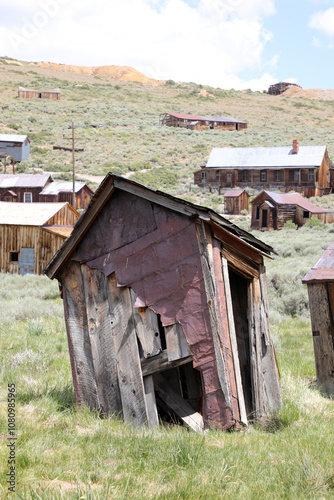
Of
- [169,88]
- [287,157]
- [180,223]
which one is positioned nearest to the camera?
[180,223]

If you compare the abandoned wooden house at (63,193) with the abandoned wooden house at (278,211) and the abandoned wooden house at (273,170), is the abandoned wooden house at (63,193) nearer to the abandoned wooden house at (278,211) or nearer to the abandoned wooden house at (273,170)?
the abandoned wooden house at (273,170)

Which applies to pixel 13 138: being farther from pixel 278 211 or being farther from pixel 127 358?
pixel 127 358

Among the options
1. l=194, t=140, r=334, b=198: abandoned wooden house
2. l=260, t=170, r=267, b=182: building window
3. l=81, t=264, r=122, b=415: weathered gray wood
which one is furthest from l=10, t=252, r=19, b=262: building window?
l=260, t=170, r=267, b=182: building window

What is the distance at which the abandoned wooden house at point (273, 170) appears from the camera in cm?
4634

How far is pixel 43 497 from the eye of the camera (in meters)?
3.09

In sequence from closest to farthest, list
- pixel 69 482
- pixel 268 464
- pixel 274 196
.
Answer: pixel 69 482 → pixel 268 464 → pixel 274 196

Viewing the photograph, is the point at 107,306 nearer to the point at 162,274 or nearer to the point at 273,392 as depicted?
the point at 162,274

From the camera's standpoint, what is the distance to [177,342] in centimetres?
460

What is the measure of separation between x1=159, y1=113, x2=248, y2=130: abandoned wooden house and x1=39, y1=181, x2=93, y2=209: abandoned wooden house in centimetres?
3413

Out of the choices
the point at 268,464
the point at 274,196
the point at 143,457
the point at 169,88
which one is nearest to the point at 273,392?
the point at 268,464

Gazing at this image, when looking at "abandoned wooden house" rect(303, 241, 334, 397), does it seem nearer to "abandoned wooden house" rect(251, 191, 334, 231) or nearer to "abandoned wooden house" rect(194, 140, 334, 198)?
"abandoned wooden house" rect(251, 191, 334, 231)

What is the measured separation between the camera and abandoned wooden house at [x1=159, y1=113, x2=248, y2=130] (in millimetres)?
73125

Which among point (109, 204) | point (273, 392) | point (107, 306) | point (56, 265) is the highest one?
point (109, 204)

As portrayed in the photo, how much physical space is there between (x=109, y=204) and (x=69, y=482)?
8.45ft
